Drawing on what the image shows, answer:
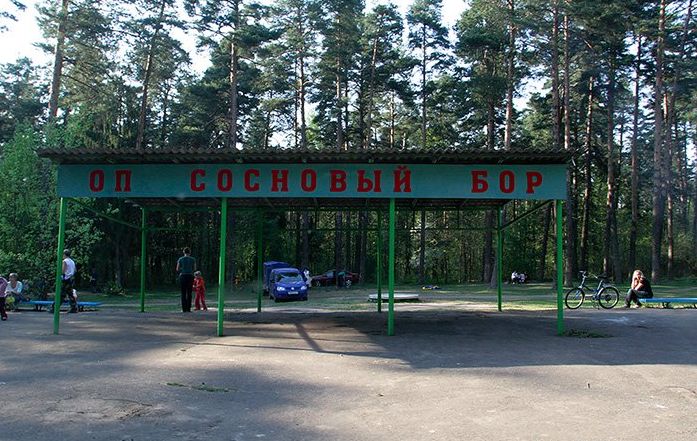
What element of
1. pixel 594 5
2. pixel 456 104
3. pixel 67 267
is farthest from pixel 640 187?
pixel 67 267

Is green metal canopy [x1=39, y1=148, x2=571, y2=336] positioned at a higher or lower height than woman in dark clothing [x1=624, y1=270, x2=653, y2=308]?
higher

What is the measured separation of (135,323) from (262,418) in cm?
999

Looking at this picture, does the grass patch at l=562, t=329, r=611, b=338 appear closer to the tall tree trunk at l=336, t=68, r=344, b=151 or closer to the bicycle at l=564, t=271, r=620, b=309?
the bicycle at l=564, t=271, r=620, b=309

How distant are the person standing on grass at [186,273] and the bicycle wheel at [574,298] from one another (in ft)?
42.0

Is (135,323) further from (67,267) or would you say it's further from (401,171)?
(401,171)

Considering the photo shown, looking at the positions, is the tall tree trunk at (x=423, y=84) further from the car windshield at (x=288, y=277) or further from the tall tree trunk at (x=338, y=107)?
the car windshield at (x=288, y=277)

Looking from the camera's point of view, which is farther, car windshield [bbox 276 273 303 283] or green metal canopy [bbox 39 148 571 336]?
car windshield [bbox 276 273 303 283]

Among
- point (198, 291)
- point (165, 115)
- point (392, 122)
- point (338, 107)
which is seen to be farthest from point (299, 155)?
point (392, 122)

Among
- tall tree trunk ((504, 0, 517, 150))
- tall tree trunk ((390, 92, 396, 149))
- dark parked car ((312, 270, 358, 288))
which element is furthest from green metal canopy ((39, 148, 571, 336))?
tall tree trunk ((390, 92, 396, 149))

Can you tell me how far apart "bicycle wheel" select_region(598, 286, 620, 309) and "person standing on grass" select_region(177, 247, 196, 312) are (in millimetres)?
13482

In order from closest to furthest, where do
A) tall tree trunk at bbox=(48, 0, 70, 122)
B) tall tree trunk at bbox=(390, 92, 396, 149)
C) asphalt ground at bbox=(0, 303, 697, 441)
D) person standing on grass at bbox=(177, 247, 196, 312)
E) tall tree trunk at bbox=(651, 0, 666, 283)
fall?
asphalt ground at bbox=(0, 303, 697, 441) → person standing on grass at bbox=(177, 247, 196, 312) → tall tree trunk at bbox=(48, 0, 70, 122) → tall tree trunk at bbox=(651, 0, 666, 283) → tall tree trunk at bbox=(390, 92, 396, 149)

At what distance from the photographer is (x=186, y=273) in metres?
17.4

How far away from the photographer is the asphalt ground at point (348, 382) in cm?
593

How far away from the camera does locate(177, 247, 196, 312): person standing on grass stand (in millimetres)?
17094
